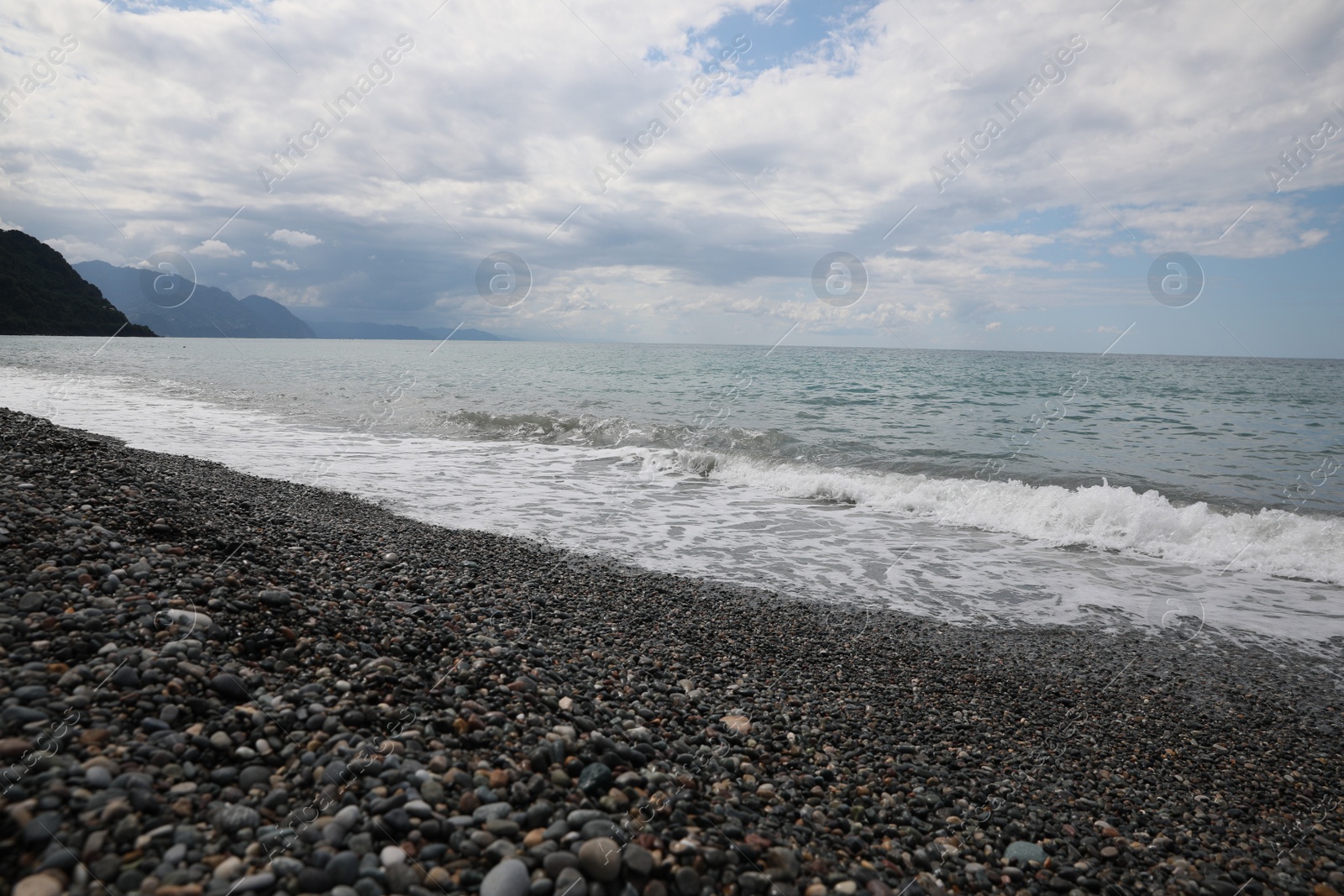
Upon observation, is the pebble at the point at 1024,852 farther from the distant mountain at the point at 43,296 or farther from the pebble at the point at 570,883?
the distant mountain at the point at 43,296

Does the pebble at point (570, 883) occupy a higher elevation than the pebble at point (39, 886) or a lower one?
lower

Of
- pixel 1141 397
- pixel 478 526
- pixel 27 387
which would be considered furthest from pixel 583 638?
pixel 1141 397

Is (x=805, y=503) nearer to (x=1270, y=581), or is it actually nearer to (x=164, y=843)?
(x=1270, y=581)

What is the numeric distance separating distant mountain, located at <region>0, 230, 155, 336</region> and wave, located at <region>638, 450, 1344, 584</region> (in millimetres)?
133845

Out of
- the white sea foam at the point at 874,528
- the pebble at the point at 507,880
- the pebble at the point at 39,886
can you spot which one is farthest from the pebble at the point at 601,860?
the white sea foam at the point at 874,528

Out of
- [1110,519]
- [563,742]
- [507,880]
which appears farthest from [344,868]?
[1110,519]

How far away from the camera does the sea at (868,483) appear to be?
915cm

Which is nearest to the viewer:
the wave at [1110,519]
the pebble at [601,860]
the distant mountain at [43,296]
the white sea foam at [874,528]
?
the pebble at [601,860]

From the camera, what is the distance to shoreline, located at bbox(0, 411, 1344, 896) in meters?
2.54

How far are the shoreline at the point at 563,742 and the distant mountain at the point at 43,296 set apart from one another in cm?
13287

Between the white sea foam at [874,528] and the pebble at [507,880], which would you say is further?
the white sea foam at [874,528]

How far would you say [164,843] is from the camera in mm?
2336

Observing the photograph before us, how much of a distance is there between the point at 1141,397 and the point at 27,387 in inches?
2284

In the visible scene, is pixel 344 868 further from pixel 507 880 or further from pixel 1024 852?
pixel 1024 852
